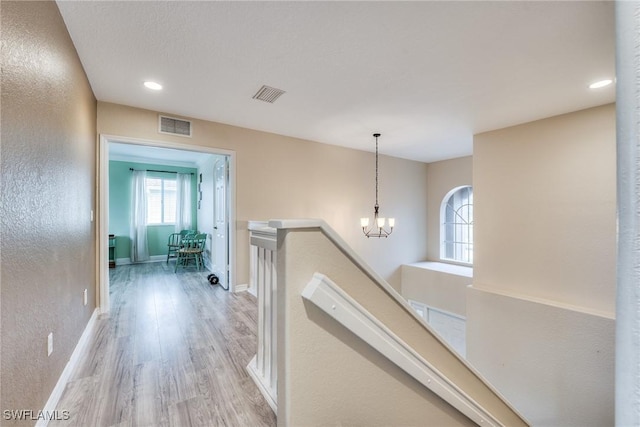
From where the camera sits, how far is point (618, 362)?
19.2 inches

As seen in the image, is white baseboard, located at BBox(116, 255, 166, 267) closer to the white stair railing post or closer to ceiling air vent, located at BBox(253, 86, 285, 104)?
ceiling air vent, located at BBox(253, 86, 285, 104)

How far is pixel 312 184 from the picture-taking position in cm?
472

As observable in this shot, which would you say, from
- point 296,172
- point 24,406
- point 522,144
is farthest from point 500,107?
point 24,406

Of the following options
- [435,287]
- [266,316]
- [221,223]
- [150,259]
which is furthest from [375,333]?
[150,259]

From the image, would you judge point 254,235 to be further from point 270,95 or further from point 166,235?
point 166,235

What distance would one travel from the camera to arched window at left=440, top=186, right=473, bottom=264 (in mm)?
5977

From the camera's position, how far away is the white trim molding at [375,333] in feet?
3.45

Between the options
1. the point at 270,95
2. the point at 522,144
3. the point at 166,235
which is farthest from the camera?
the point at 166,235

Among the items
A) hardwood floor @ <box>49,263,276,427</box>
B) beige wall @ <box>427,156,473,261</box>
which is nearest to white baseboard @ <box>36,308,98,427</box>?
hardwood floor @ <box>49,263,276,427</box>

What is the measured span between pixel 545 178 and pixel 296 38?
3599mm

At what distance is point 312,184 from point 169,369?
337cm

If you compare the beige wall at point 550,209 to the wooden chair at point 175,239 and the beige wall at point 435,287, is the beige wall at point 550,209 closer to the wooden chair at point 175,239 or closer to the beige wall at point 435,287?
the beige wall at point 435,287

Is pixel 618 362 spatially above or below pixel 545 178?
below

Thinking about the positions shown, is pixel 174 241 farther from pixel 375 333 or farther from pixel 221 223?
pixel 375 333
